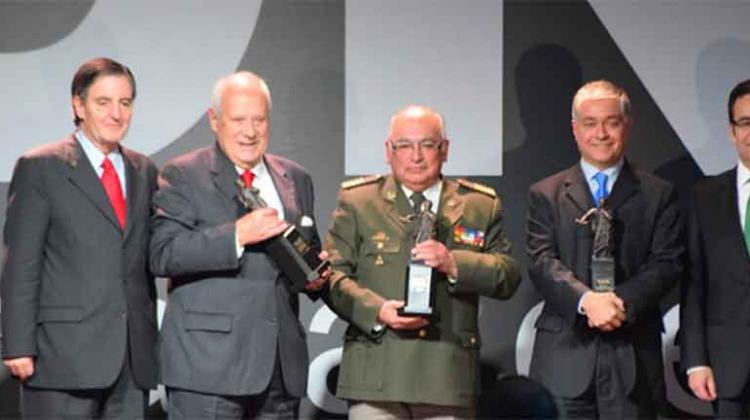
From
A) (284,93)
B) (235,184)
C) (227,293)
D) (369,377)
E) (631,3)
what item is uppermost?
(631,3)

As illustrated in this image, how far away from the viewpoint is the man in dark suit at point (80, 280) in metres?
4.18

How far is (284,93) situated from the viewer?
18.2 ft

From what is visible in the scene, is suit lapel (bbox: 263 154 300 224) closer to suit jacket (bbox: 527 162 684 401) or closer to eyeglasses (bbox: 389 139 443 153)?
eyeglasses (bbox: 389 139 443 153)

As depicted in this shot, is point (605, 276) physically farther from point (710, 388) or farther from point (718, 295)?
point (710, 388)

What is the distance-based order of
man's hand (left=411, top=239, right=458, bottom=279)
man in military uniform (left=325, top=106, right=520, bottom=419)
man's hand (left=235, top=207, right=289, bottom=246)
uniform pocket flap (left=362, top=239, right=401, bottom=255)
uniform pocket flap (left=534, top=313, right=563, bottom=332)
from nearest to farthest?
man's hand (left=235, top=207, right=289, bottom=246) → man's hand (left=411, top=239, right=458, bottom=279) → man in military uniform (left=325, top=106, right=520, bottom=419) → uniform pocket flap (left=362, top=239, right=401, bottom=255) → uniform pocket flap (left=534, top=313, right=563, bottom=332)

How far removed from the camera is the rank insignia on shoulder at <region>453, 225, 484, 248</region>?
174 inches

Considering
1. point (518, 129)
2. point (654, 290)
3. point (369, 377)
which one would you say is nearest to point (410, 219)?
point (369, 377)

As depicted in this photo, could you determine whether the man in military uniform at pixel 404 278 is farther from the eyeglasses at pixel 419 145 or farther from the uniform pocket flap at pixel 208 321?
the uniform pocket flap at pixel 208 321

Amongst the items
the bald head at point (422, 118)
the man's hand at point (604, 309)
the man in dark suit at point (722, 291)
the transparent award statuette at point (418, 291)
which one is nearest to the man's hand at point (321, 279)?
the transparent award statuette at point (418, 291)

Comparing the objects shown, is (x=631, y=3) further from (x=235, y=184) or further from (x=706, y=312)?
(x=235, y=184)

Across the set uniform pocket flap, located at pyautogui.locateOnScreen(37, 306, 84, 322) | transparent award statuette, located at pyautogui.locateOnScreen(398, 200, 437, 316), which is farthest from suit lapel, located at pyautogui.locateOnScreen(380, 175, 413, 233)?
uniform pocket flap, located at pyautogui.locateOnScreen(37, 306, 84, 322)

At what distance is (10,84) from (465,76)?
1982 millimetres

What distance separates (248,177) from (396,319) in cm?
70

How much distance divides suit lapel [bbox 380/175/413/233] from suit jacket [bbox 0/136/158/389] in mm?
874
